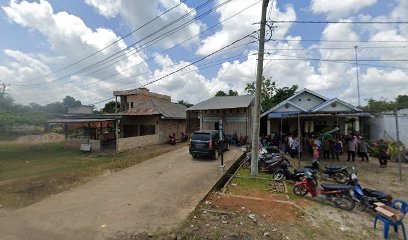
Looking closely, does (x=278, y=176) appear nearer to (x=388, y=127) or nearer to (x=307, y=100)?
(x=307, y=100)

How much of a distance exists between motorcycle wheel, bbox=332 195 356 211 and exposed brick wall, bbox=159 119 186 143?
18790 millimetres

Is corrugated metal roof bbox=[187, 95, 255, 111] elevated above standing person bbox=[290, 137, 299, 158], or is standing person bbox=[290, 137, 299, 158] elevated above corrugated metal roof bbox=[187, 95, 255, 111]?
corrugated metal roof bbox=[187, 95, 255, 111]

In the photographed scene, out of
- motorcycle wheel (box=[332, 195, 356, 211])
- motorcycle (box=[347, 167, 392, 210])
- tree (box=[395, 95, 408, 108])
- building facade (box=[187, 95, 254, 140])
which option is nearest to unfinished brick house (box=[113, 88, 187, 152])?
building facade (box=[187, 95, 254, 140])

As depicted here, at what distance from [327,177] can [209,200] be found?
618 centimetres

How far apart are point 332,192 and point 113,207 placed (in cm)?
678

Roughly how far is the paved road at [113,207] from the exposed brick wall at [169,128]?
13.4 m

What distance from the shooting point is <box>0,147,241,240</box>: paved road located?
18.7ft

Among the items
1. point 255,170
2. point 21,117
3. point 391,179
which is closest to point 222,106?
point 255,170

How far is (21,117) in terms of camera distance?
18.1 m

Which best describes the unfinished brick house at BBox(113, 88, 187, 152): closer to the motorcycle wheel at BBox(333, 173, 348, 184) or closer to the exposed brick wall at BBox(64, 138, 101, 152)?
the exposed brick wall at BBox(64, 138, 101, 152)

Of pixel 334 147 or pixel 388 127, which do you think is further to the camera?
pixel 388 127

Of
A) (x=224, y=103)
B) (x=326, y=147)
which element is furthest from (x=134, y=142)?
(x=326, y=147)

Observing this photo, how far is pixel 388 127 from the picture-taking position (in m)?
21.3

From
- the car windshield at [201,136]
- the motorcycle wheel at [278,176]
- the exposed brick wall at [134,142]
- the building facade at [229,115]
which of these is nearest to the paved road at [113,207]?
the motorcycle wheel at [278,176]
